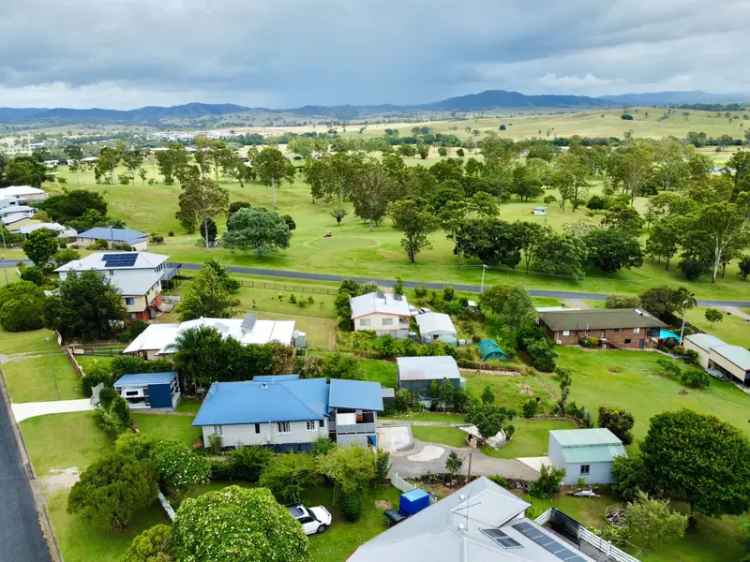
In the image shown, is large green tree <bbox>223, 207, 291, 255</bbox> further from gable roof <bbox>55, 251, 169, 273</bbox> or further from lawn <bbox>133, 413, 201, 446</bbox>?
lawn <bbox>133, 413, 201, 446</bbox>

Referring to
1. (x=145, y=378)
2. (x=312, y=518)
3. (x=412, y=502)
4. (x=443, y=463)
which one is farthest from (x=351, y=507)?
(x=145, y=378)

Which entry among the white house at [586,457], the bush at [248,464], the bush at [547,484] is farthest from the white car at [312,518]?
the white house at [586,457]

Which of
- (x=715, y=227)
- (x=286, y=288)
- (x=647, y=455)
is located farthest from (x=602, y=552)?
(x=715, y=227)

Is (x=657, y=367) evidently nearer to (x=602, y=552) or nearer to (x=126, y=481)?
(x=602, y=552)

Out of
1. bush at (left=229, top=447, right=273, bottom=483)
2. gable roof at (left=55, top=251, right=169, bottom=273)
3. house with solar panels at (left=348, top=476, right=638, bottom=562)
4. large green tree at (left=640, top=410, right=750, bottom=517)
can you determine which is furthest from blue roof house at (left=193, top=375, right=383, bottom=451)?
gable roof at (left=55, top=251, right=169, bottom=273)

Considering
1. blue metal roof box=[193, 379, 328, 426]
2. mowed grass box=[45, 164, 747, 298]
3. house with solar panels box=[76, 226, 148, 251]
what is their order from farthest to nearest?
house with solar panels box=[76, 226, 148, 251] < mowed grass box=[45, 164, 747, 298] < blue metal roof box=[193, 379, 328, 426]

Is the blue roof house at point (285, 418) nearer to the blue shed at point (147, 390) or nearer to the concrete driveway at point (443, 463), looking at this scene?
the concrete driveway at point (443, 463)
